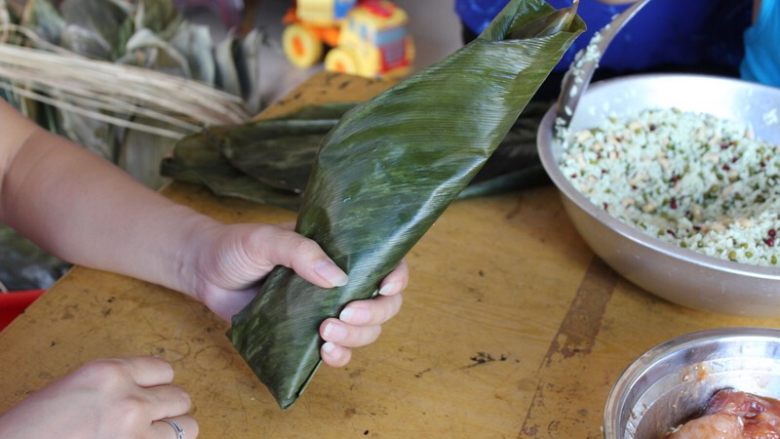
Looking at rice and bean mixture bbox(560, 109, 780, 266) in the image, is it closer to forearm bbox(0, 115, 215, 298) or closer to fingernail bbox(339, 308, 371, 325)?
fingernail bbox(339, 308, 371, 325)

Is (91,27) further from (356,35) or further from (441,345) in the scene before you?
(356,35)

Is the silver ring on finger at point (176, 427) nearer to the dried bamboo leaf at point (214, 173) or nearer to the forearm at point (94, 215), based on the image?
the forearm at point (94, 215)

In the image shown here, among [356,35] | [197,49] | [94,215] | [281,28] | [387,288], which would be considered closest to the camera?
[387,288]

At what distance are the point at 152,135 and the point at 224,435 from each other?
3.25 feet

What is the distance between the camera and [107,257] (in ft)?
2.98

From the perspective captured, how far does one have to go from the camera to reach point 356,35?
9.75 ft

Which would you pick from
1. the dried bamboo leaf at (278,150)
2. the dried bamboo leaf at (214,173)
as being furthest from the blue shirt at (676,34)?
the dried bamboo leaf at (214,173)

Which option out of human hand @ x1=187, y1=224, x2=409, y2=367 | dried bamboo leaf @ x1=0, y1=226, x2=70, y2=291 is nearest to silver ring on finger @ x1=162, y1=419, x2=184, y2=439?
human hand @ x1=187, y1=224, x2=409, y2=367

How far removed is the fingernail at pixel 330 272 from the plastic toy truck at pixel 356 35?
2.30 meters

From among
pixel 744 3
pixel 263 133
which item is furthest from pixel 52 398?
pixel 744 3

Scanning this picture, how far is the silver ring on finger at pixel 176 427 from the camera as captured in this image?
2.23ft

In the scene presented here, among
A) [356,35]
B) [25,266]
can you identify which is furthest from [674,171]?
[356,35]

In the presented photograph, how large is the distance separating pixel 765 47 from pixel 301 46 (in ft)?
7.33

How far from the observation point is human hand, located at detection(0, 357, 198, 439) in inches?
24.9
